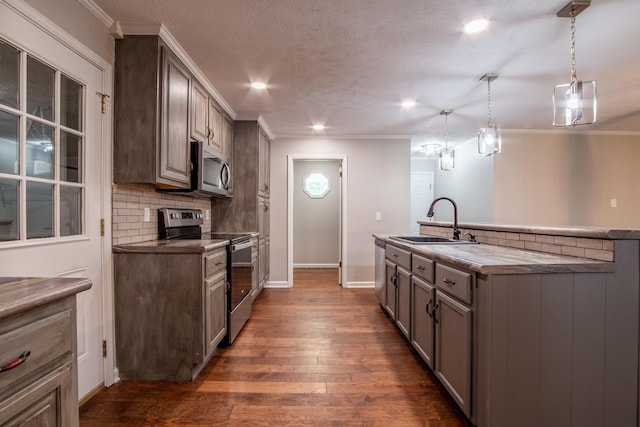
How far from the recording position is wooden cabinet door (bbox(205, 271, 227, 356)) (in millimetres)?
1990

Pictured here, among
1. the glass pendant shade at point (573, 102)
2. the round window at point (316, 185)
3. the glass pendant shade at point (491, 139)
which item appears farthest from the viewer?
the round window at point (316, 185)

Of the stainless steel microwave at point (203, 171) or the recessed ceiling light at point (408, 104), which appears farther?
the recessed ceiling light at point (408, 104)

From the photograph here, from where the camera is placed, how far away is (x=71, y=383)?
890 mm

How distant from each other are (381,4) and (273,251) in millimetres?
3451

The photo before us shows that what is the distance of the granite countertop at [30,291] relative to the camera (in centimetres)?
70

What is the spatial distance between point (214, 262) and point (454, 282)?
158 centimetres

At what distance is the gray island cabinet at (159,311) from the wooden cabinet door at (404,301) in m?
1.51

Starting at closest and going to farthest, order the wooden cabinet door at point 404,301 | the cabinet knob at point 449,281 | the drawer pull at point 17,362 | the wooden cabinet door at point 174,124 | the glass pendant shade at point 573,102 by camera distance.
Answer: the drawer pull at point 17,362 → the cabinet knob at point 449,281 → the glass pendant shade at point 573,102 → the wooden cabinet door at point 174,124 → the wooden cabinet door at point 404,301

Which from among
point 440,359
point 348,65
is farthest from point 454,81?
point 440,359

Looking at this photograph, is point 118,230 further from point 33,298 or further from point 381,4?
point 381,4

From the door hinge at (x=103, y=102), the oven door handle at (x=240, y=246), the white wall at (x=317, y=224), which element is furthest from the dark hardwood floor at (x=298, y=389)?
the white wall at (x=317, y=224)

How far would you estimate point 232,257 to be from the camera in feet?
7.97

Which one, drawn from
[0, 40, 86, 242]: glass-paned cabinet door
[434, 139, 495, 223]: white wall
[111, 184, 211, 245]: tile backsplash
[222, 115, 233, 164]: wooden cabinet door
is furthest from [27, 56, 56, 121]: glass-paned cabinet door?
[434, 139, 495, 223]: white wall

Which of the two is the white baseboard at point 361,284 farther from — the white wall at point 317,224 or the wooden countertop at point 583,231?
the wooden countertop at point 583,231
